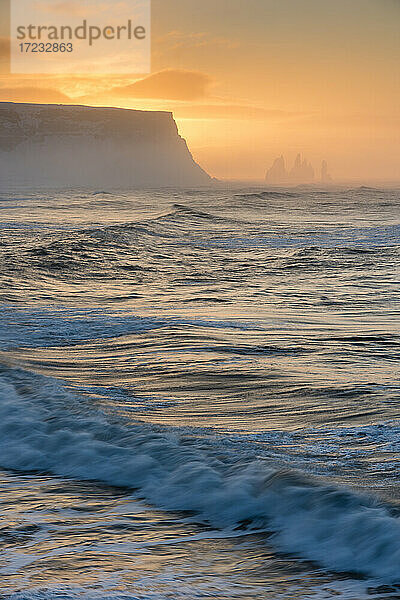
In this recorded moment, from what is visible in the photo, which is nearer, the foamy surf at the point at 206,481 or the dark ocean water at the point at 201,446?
the dark ocean water at the point at 201,446

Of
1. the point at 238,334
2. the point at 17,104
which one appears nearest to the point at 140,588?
the point at 238,334

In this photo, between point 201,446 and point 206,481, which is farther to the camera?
point 201,446

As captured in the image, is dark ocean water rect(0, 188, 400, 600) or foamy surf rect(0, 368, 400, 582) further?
foamy surf rect(0, 368, 400, 582)

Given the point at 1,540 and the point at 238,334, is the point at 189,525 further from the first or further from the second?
the point at 238,334

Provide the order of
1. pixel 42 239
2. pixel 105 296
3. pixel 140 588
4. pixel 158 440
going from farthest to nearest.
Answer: pixel 42 239, pixel 105 296, pixel 158 440, pixel 140 588
